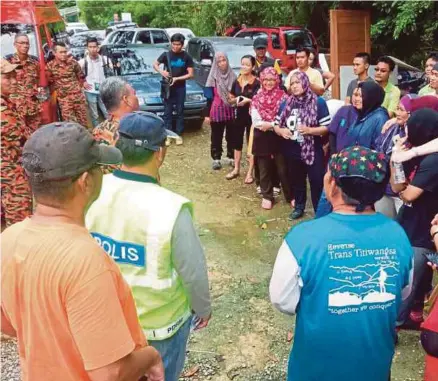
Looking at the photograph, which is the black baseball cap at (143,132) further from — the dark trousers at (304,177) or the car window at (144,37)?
the car window at (144,37)

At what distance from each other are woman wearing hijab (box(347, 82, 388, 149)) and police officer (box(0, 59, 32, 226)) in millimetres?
3182

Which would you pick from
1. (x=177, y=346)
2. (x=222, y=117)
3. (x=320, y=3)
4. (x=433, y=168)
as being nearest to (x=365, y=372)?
(x=177, y=346)

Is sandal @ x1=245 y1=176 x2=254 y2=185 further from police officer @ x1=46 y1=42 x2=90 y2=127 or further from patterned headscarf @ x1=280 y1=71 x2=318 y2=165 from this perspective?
police officer @ x1=46 y1=42 x2=90 y2=127

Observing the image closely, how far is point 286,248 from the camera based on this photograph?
6.98 feet

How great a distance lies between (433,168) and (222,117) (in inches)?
172

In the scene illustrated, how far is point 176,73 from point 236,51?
10.9 feet

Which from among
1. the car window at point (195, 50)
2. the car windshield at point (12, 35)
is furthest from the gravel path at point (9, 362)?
the car window at point (195, 50)

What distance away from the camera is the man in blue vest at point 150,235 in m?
2.17

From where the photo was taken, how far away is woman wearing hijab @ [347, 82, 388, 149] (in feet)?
14.2

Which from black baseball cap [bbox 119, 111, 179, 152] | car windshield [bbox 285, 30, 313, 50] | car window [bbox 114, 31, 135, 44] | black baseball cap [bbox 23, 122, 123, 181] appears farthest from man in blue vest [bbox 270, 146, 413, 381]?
car window [bbox 114, 31, 135, 44]

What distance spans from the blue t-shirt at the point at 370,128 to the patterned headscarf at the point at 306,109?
1.02 metres

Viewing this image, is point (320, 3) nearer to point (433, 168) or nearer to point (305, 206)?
point (305, 206)

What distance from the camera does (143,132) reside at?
7.66 ft

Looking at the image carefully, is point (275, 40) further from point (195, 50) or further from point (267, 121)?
point (267, 121)
